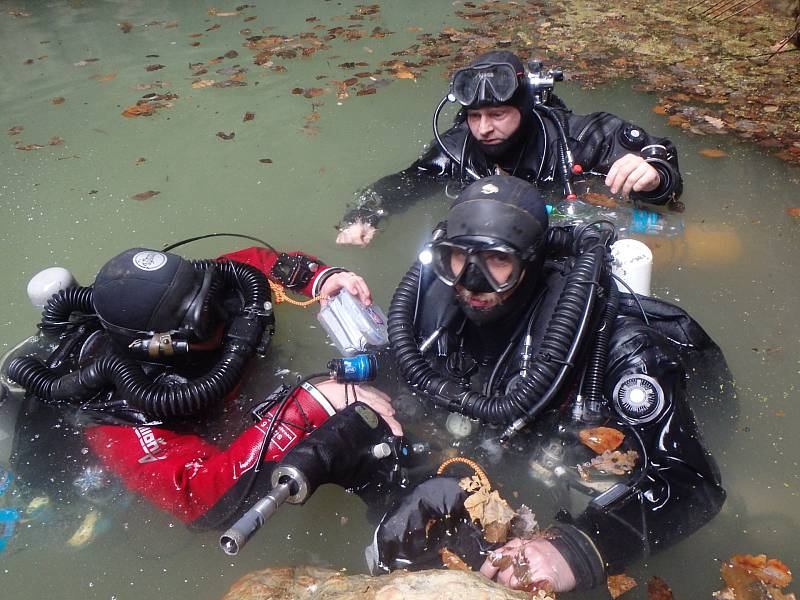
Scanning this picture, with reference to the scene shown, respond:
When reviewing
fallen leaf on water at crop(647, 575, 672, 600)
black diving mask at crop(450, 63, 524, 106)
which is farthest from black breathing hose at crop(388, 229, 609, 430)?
black diving mask at crop(450, 63, 524, 106)

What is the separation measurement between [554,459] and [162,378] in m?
2.17

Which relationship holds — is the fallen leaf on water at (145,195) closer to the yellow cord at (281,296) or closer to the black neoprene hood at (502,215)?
the yellow cord at (281,296)

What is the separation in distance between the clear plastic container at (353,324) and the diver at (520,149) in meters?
1.19

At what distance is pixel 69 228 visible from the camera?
5230 millimetres

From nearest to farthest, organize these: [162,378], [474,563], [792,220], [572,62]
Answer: [474,563], [162,378], [792,220], [572,62]

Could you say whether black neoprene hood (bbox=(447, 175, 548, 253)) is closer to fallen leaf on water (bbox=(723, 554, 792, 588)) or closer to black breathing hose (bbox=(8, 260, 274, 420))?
black breathing hose (bbox=(8, 260, 274, 420))

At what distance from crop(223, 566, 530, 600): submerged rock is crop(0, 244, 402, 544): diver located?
42 centimetres

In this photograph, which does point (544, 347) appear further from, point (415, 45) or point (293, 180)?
point (415, 45)

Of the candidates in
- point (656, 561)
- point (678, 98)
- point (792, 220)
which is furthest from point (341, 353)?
point (678, 98)

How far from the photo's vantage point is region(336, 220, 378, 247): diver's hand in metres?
4.74

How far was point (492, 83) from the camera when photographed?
4.18 metres

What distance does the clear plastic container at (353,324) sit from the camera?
3.47 m

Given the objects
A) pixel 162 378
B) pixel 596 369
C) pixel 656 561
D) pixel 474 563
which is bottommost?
pixel 656 561

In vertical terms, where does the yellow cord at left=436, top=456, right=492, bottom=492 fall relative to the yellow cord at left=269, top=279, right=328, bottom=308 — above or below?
below
